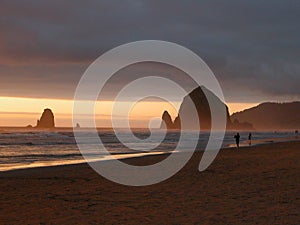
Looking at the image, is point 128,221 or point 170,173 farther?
point 170,173

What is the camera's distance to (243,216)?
9.66m

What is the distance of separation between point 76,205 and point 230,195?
473 centimetres

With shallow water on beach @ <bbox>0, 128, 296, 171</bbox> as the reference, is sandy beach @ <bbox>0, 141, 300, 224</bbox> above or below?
below

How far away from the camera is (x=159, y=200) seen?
12148 mm

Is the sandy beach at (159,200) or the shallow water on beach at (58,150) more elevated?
the shallow water on beach at (58,150)

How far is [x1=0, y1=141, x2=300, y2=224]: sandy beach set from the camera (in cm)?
966

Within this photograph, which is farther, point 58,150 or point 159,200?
point 58,150

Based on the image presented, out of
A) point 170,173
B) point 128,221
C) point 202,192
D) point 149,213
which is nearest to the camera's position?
point 128,221

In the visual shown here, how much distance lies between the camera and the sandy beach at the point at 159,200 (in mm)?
9660

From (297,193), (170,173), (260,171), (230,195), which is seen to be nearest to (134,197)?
(230,195)

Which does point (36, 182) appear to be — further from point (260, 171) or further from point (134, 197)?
point (260, 171)

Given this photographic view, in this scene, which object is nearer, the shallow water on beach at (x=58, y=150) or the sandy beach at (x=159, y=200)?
the sandy beach at (x=159, y=200)

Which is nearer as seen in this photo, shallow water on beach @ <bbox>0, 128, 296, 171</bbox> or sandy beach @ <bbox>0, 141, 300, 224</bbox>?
sandy beach @ <bbox>0, 141, 300, 224</bbox>

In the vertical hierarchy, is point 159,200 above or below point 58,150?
below
